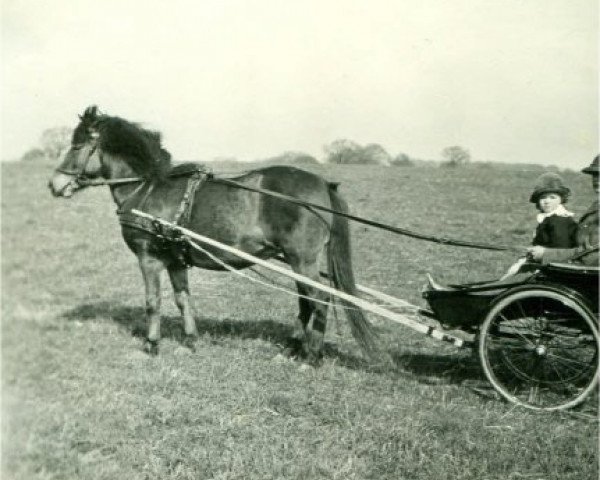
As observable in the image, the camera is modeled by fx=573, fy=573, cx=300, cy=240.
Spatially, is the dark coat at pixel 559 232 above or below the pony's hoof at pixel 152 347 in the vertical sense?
above

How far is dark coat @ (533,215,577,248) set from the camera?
474 centimetres

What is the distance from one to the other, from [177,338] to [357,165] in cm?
2074

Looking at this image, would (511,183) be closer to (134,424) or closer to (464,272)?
(464,272)

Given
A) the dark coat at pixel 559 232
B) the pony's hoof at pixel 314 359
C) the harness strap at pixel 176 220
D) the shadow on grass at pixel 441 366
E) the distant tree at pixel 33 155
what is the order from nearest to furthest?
the distant tree at pixel 33 155 < the dark coat at pixel 559 232 < the shadow on grass at pixel 441 366 < the pony's hoof at pixel 314 359 < the harness strap at pixel 176 220

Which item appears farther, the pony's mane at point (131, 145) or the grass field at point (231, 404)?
the pony's mane at point (131, 145)

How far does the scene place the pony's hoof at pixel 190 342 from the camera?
637cm

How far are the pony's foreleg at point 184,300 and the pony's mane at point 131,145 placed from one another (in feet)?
4.00

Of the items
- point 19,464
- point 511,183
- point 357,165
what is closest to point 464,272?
point 19,464

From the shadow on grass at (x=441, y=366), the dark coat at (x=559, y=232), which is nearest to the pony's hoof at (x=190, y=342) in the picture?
the shadow on grass at (x=441, y=366)

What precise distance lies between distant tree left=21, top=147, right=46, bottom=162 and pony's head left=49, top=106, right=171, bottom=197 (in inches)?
53.4

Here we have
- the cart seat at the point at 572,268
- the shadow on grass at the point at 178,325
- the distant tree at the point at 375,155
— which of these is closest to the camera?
the cart seat at the point at 572,268

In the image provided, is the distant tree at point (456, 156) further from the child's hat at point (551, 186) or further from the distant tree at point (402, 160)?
the child's hat at point (551, 186)

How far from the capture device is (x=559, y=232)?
4.76m

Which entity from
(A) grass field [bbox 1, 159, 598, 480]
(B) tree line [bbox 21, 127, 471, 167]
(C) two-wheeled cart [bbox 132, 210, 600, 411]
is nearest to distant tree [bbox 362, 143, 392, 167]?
(B) tree line [bbox 21, 127, 471, 167]
